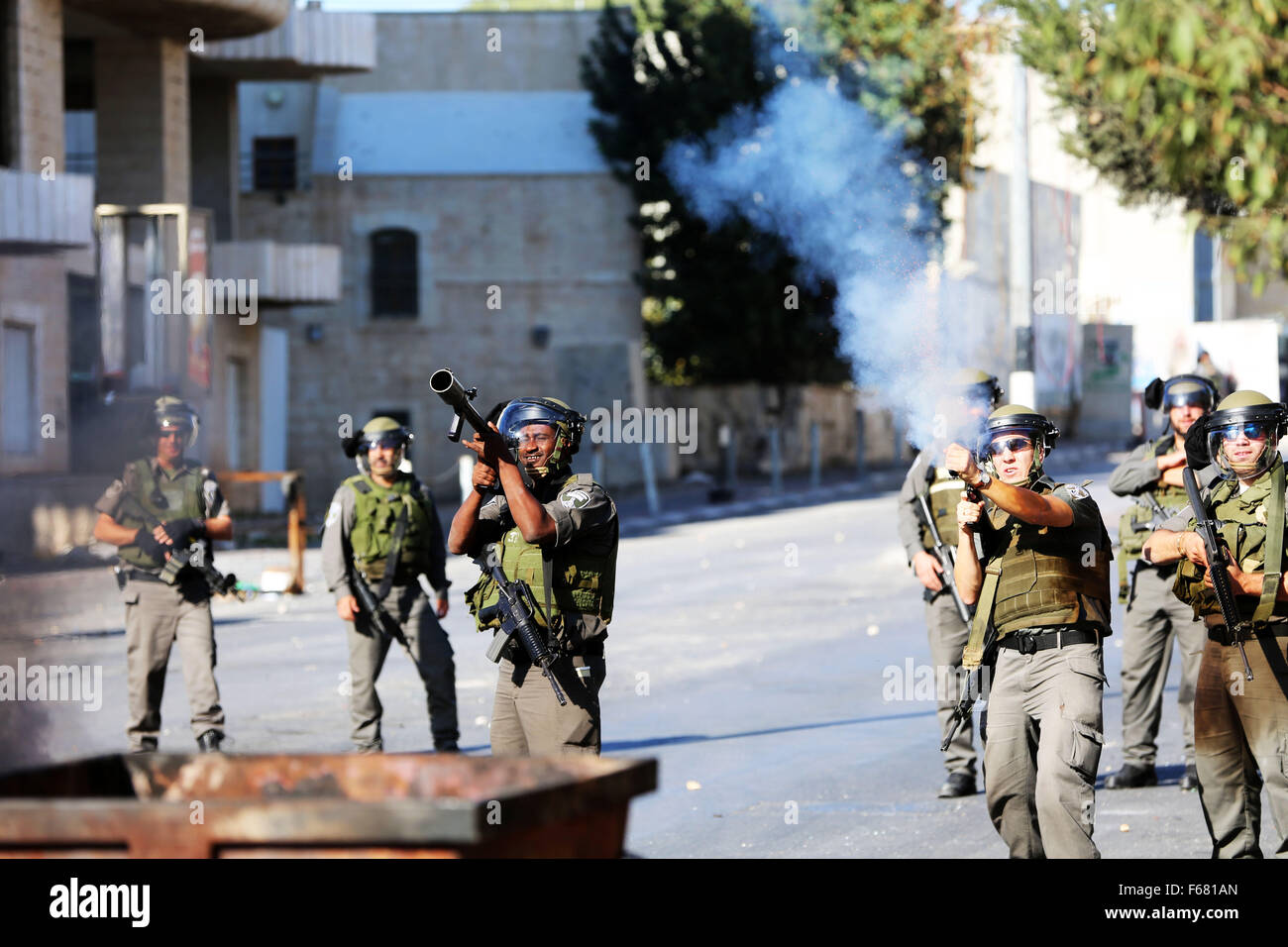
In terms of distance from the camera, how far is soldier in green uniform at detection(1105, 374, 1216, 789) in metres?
8.38

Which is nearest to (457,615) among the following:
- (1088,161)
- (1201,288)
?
(1088,161)

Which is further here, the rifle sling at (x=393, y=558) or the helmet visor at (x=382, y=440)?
the helmet visor at (x=382, y=440)

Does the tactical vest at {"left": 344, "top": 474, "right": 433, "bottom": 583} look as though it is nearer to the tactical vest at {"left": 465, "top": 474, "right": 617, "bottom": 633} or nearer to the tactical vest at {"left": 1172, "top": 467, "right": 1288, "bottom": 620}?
the tactical vest at {"left": 465, "top": 474, "right": 617, "bottom": 633}

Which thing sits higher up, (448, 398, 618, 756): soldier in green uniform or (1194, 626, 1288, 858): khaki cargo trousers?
(448, 398, 618, 756): soldier in green uniform

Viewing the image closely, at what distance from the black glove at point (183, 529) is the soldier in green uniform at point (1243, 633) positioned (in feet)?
15.7

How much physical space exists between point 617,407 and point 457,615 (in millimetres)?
20406

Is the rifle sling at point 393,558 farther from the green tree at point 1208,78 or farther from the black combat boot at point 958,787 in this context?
the green tree at point 1208,78

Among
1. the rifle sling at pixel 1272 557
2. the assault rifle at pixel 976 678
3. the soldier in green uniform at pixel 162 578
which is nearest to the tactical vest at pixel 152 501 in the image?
the soldier in green uniform at pixel 162 578

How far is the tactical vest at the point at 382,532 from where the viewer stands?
9008 millimetres

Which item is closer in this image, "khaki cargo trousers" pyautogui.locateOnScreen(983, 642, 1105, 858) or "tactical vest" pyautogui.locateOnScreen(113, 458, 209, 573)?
"khaki cargo trousers" pyautogui.locateOnScreen(983, 642, 1105, 858)

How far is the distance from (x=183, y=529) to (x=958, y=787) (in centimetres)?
408

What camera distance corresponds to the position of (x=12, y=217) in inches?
856

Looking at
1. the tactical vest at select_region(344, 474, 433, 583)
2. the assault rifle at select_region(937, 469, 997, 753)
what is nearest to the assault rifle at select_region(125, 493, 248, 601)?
the tactical vest at select_region(344, 474, 433, 583)

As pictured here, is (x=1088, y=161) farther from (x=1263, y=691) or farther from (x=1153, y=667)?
(x=1263, y=691)
